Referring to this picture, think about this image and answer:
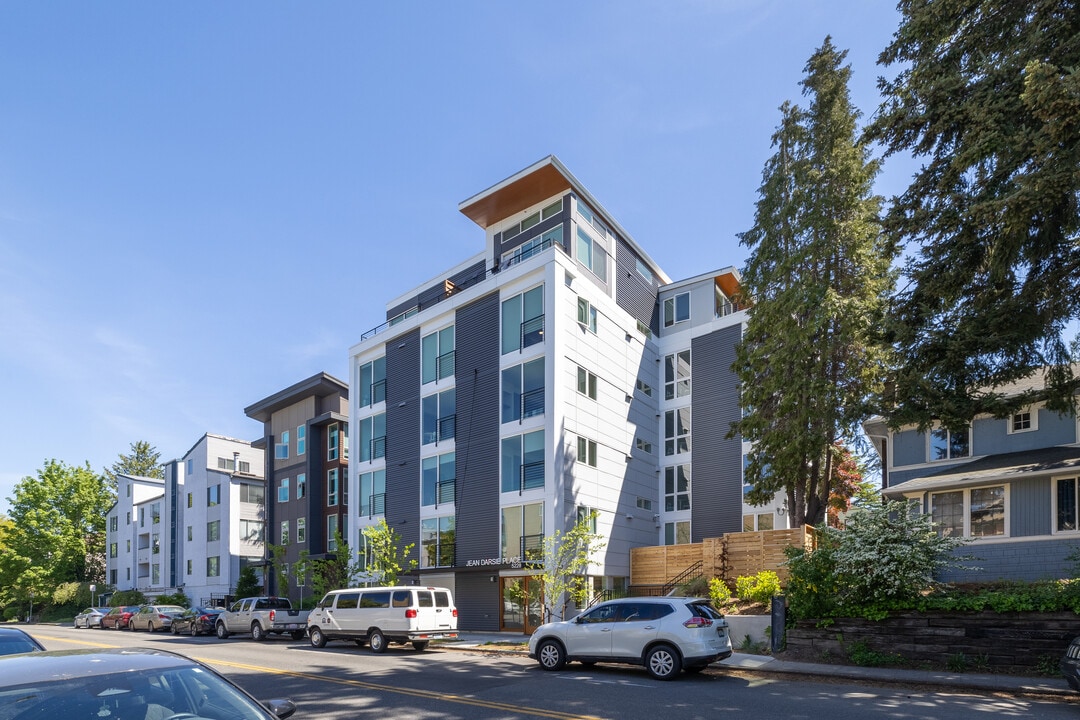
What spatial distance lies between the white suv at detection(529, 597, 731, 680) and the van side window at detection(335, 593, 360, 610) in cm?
841

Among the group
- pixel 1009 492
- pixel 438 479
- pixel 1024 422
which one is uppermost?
pixel 1024 422

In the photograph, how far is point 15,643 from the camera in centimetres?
977

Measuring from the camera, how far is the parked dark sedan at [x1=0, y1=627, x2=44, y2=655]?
9641 mm

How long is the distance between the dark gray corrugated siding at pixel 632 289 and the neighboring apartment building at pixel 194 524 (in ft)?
93.7

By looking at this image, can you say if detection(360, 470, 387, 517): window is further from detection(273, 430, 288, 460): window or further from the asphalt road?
the asphalt road

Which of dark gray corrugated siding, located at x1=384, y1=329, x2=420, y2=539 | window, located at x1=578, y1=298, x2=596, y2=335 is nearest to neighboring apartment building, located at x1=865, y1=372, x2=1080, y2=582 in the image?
window, located at x1=578, y1=298, x2=596, y2=335

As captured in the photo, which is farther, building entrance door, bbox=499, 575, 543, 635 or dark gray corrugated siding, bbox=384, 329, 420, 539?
dark gray corrugated siding, bbox=384, 329, 420, 539

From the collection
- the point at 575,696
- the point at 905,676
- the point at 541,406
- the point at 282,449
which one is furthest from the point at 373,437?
the point at 905,676

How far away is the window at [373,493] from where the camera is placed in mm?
36000

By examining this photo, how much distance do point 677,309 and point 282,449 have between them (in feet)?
85.9

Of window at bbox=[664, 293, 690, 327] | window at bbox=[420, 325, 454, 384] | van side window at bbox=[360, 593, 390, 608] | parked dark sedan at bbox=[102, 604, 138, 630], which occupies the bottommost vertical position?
parked dark sedan at bbox=[102, 604, 138, 630]

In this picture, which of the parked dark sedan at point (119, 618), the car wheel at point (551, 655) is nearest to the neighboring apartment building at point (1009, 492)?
the car wheel at point (551, 655)

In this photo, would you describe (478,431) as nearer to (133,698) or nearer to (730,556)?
(730,556)

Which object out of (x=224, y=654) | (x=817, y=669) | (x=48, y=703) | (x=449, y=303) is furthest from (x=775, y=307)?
(x=48, y=703)
